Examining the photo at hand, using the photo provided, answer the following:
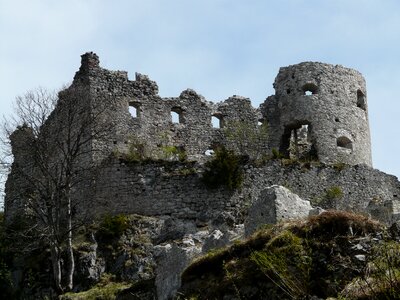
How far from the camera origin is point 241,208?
103ft

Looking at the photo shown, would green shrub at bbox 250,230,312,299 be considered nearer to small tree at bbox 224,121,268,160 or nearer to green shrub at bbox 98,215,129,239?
green shrub at bbox 98,215,129,239

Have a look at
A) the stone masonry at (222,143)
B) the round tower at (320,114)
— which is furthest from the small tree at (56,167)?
the round tower at (320,114)

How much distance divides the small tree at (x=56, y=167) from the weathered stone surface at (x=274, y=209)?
8.12 metres

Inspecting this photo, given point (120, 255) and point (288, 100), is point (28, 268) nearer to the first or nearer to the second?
point (120, 255)

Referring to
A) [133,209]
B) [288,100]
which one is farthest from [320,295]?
[288,100]

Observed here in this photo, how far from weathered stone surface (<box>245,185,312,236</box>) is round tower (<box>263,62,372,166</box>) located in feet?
47.8

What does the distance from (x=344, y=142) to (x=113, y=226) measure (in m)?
11.6

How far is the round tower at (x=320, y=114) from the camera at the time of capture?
36.7m

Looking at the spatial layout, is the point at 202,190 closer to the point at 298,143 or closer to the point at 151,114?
the point at 151,114

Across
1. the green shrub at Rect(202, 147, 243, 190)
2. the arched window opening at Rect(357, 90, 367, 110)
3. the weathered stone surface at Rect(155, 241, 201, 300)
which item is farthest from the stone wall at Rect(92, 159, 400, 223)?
the weathered stone surface at Rect(155, 241, 201, 300)

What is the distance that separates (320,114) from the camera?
3703 cm

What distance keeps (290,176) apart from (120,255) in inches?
289

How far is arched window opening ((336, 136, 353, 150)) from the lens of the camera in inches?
1458

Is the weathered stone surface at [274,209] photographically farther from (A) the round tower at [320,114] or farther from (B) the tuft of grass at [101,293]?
(A) the round tower at [320,114]
